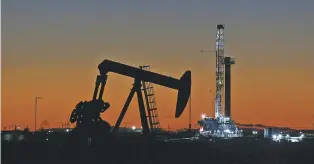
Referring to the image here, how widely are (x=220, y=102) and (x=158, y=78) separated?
118864mm

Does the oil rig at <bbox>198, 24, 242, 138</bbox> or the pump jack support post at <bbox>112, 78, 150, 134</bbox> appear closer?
the pump jack support post at <bbox>112, 78, 150, 134</bbox>

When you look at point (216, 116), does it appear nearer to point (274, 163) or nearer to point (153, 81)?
point (153, 81)

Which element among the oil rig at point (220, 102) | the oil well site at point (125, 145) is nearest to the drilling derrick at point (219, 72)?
the oil rig at point (220, 102)

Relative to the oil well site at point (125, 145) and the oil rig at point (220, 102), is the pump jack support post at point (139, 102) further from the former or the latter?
the oil rig at point (220, 102)

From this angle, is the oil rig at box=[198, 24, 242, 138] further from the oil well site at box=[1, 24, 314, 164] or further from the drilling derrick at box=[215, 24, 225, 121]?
the oil well site at box=[1, 24, 314, 164]

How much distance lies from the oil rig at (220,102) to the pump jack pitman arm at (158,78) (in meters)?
114

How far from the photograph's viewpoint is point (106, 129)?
212 ft

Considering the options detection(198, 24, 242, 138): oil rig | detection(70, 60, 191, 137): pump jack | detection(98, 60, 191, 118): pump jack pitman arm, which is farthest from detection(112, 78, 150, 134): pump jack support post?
detection(198, 24, 242, 138): oil rig

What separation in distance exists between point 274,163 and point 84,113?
74.2ft

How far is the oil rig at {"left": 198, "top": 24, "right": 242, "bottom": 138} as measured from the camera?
183 metres

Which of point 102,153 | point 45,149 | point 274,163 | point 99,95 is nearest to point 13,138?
point 99,95

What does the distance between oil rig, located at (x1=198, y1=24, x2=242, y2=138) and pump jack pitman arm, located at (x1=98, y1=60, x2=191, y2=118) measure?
373 feet

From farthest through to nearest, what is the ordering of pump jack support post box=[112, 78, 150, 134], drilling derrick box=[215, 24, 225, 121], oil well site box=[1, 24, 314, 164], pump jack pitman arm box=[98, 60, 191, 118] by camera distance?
drilling derrick box=[215, 24, 225, 121], pump jack support post box=[112, 78, 150, 134], pump jack pitman arm box=[98, 60, 191, 118], oil well site box=[1, 24, 314, 164]

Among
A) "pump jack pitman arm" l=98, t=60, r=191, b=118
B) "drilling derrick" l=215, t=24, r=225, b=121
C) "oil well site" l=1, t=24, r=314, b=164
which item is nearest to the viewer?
"oil well site" l=1, t=24, r=314, b=164
